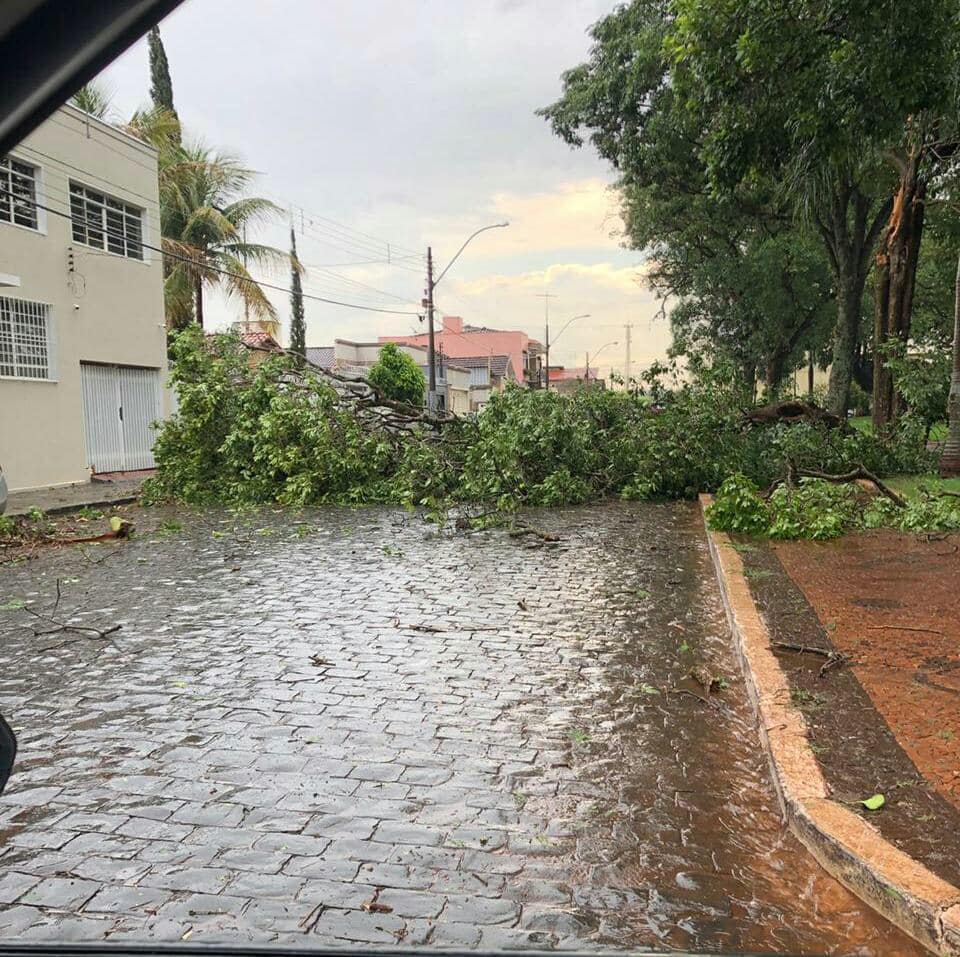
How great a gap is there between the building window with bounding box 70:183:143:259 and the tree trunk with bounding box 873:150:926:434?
1505 cm

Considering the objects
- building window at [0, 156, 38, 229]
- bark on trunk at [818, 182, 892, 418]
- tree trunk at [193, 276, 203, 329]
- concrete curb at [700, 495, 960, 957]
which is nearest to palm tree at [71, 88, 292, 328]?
tree trunk at [193, 276, 203, 329]

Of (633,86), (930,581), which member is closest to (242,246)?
(633,86)

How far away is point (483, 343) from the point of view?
3393 inches

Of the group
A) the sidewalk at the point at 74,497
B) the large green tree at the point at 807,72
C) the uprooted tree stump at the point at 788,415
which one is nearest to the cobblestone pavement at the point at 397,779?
the large green tree at the point at 807,72

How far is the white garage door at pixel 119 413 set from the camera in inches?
763

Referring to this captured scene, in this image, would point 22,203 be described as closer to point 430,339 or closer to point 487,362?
point 430,339

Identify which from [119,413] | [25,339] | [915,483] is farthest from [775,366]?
[25,339]

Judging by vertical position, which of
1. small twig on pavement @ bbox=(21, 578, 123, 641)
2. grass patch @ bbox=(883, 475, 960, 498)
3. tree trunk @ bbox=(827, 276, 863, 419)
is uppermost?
tree trunk @ bbox=(827, 276, 863, 419)

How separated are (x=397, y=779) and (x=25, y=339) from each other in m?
16.3

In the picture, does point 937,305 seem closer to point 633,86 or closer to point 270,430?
point 633,86

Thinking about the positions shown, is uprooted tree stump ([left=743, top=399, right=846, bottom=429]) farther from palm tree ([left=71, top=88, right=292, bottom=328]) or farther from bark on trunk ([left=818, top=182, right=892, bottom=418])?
palm tree ([left=71, top=88, right=292, bottom=328])

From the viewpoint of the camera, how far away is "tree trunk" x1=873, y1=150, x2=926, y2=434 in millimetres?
16734

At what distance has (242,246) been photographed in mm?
28281

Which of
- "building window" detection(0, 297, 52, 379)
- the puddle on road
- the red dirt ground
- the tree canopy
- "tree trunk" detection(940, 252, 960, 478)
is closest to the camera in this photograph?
the puddle on road
